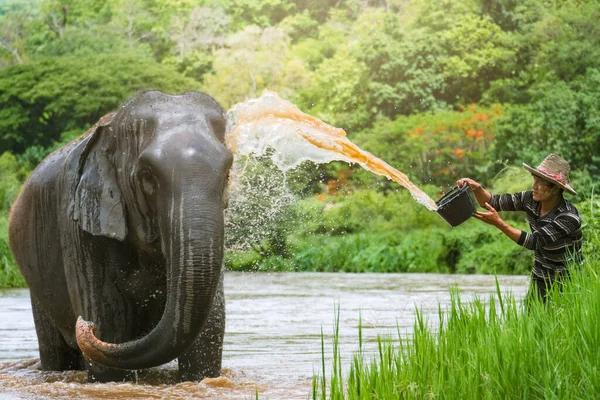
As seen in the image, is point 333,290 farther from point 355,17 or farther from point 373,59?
point 355,17

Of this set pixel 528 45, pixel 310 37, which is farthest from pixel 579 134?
pixel 310 37

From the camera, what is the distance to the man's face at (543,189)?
305 inches

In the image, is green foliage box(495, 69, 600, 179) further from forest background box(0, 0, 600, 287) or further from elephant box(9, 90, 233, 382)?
elephant box(9, 90, 233, 382)

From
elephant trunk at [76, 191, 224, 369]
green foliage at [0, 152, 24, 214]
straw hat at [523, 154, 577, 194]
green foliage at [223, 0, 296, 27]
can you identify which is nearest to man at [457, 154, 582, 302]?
straw hat at [523, 154, 577, 194]

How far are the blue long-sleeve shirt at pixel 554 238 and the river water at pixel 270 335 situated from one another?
0.58 meters

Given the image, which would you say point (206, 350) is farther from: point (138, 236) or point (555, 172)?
point (555, 172)

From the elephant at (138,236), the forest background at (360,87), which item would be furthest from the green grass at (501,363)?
the forest background at (360,87)

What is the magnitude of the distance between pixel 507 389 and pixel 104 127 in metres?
3.19

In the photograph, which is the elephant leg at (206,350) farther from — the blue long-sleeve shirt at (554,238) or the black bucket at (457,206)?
the blue long-sleeve shirt at (554,238)

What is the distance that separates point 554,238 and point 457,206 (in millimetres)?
664

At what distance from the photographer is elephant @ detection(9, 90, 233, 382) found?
21.0ft

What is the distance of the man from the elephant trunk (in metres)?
2.03

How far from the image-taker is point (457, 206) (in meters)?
7.61

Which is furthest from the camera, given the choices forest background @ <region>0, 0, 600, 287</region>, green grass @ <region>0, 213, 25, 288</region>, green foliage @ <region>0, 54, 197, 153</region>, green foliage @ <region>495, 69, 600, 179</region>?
green foliage @ <region>0, 54, 197, 153</region>
